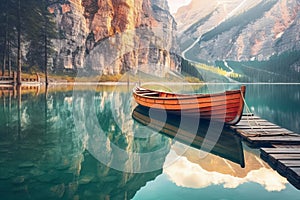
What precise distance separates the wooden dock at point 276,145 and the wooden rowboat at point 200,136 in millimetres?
789

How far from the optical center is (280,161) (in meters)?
11.2

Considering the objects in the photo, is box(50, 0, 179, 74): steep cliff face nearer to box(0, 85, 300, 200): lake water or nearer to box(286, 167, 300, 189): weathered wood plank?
box(0, 85, 300, 200): lake water

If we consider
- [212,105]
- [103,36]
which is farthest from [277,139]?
[103,36]

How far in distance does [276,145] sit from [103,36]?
452 ft

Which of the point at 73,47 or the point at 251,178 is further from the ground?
the point at 73,47

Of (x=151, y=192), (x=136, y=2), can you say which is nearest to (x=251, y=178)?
(x=151, y=192)

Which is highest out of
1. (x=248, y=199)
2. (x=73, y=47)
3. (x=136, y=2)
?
(x=136, y=2)

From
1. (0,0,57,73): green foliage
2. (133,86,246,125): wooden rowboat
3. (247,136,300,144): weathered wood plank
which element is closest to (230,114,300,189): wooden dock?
(247,136,300,144): weathered wood plank

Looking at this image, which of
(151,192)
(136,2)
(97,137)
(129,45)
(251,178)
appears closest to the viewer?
(151,192)

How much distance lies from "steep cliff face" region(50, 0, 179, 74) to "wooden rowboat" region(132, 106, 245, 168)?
3692 inches

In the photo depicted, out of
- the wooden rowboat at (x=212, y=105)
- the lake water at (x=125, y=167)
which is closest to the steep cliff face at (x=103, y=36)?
the wooden rowboat at (x=212, y=105)

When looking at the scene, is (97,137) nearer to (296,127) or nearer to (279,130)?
(279,130)

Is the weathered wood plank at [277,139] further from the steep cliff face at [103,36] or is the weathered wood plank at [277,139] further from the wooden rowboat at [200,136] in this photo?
the steep cliff face at [103,36]

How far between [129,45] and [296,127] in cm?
14738
